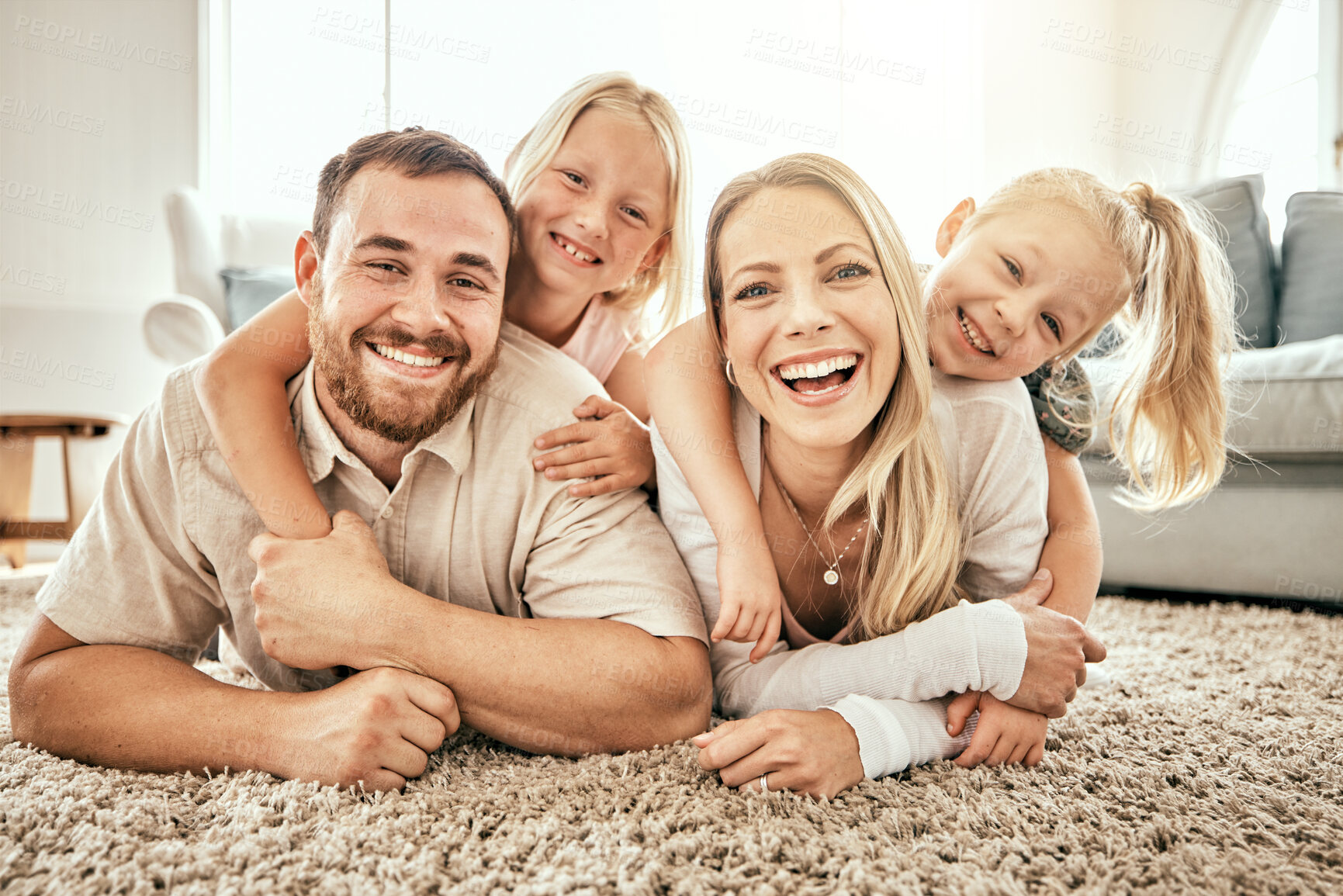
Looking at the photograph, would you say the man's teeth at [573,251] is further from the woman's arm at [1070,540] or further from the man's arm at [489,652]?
the woman's arm at [1070,540]

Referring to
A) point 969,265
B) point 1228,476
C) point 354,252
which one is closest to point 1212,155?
point 1228,476

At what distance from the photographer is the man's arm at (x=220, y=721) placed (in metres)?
0.95

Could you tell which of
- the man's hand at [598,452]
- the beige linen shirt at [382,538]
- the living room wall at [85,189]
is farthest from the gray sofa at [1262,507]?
the living room wall at [85,189]

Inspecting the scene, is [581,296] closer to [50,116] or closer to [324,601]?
[324,601]

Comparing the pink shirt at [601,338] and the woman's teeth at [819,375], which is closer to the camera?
the woman's teeth at [819,375]

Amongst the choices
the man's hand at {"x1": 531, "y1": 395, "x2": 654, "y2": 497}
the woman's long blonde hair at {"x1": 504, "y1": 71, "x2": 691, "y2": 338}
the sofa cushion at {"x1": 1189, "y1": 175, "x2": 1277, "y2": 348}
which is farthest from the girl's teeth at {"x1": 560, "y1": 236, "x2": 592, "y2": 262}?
the sofa cushion at {"x1": 1189, "y1": 175, "x2": 1277, "y2": 348}

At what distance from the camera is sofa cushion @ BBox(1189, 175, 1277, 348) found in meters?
2.76

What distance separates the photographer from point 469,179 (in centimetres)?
124

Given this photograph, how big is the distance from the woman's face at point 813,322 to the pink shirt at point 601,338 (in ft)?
2.09

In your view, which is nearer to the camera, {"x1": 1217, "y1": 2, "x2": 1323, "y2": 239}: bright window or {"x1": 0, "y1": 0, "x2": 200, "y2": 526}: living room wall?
{"x1": 1217, "y1": 2, "x2": 1323, "y2": 239}: bright window

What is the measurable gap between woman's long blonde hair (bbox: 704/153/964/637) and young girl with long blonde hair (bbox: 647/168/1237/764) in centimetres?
7

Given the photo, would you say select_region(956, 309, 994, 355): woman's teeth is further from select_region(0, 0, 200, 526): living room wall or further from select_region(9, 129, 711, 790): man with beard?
select_region(0, 0, 200, 526): living room wall

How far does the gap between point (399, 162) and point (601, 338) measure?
710mm

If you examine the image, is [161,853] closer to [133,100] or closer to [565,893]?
[565,893]
